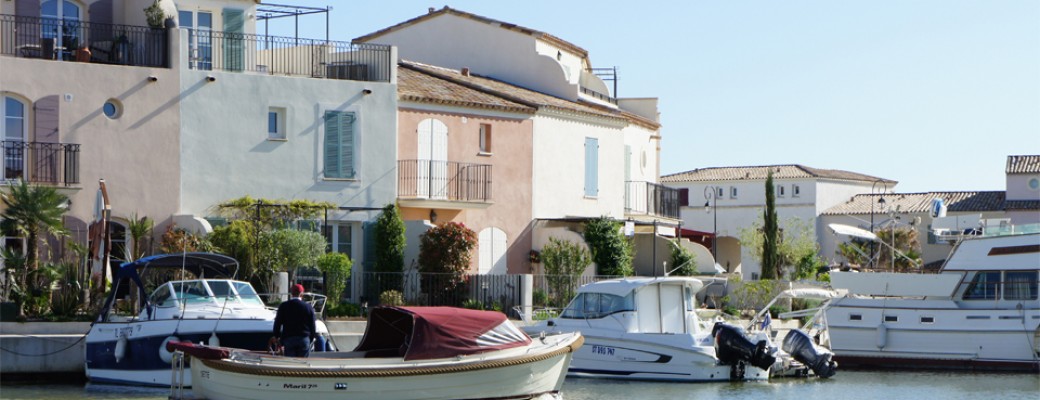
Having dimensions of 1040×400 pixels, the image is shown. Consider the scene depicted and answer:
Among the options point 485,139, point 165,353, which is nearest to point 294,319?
point 165,353

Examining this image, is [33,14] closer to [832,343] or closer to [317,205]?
[317,205]

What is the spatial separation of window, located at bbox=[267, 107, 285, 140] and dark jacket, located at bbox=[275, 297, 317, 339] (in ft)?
44.3

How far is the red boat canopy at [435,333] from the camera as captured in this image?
76.8ft

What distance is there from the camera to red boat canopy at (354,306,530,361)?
2341 cm

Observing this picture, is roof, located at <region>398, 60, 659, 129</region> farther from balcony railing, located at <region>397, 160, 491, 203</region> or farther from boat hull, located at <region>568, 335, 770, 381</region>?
boat hull, located at <region>568, 335, 770, 381</region>

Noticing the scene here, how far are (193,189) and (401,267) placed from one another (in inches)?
217

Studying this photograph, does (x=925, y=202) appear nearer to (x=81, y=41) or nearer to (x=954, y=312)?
(x=954, y=312)

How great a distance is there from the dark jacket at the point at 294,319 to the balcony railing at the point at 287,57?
13.6 metres

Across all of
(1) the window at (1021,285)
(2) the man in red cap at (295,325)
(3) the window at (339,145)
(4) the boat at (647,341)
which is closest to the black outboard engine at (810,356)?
(4) the boat at (647,341)

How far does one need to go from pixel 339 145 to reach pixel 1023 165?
50454 mm

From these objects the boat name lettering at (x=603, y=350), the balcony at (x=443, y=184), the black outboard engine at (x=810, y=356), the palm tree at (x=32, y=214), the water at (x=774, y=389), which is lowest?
the water at (x=774, y=389)

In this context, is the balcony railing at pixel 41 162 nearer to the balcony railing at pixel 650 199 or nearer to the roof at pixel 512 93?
the roof at pixel 512 93

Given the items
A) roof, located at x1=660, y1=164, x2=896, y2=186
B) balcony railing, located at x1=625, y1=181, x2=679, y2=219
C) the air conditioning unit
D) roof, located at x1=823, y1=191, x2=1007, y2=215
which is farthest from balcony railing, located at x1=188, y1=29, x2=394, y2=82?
roof, located at x1=660, y1=164, x2=896, y2=186

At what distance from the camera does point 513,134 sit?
4109 centimetres
